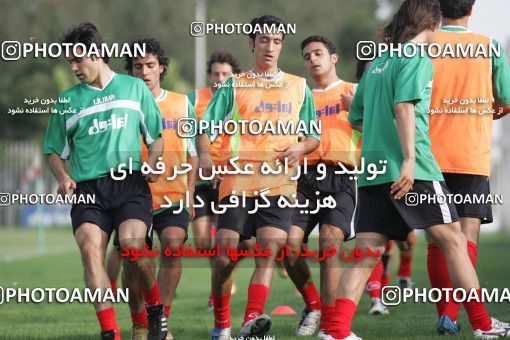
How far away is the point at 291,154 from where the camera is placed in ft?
29.7

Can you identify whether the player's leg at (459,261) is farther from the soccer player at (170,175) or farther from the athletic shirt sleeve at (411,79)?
the soccer player at (170,175)

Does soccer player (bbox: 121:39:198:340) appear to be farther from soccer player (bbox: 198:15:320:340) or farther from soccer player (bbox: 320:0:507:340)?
soccer player (bbox: 320:0:507:340)

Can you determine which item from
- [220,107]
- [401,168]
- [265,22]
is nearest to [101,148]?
[220,107]

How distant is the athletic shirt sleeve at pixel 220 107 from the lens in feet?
30.2

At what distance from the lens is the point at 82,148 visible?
8.62 m

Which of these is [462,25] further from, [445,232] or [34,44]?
[34,44]

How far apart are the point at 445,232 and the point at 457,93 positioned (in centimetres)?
138

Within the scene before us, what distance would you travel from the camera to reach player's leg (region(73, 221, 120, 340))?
834 cm

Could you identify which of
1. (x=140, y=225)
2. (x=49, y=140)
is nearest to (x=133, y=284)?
(x=140, y=225)

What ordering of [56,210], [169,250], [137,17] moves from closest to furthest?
1. [169,250]
2. [56,210]
3. [137,17]

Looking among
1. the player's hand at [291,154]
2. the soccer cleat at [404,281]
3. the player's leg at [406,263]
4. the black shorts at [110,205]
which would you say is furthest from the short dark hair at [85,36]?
the soccer cleat at [404,281]

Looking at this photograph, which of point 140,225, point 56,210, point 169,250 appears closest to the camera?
point 140,225

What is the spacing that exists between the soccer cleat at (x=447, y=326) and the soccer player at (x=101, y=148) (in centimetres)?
225
